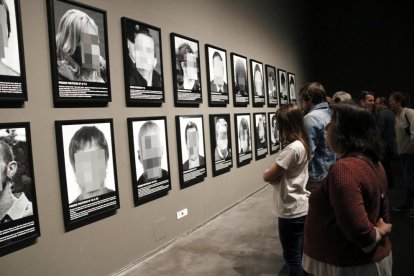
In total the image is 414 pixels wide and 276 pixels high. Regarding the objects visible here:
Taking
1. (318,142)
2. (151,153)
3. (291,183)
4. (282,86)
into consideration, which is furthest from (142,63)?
(282,86)

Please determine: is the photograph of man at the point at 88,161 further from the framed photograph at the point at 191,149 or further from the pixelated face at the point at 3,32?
the framed photograph at the point at 191,149

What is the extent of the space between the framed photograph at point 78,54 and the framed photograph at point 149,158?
0.53 meters

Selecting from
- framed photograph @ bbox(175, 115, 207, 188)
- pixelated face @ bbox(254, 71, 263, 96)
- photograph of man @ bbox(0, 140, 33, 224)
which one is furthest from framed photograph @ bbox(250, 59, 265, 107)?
photograph of man @ bbox(0, 140, 33, 224)

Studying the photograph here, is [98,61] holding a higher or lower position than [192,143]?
higher

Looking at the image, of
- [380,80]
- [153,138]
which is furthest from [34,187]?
[380,80]

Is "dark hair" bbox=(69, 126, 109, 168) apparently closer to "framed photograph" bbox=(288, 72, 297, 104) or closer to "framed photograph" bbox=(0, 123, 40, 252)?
"framed photograph" bbox=(0, 123, 40, 252)

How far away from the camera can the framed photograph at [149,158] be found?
3580 mm

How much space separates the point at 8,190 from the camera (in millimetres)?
2438

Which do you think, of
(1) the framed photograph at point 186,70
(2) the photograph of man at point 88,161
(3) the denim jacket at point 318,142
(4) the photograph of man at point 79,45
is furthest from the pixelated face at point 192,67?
(3) the denim jacket at point 318,142

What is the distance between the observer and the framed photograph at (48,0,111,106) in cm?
A: 279

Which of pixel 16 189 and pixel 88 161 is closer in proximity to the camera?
pixel 16 189

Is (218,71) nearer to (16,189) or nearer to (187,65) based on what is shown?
(187,65)

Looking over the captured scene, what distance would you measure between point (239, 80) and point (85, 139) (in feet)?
11.6

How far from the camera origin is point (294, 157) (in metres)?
2.52
